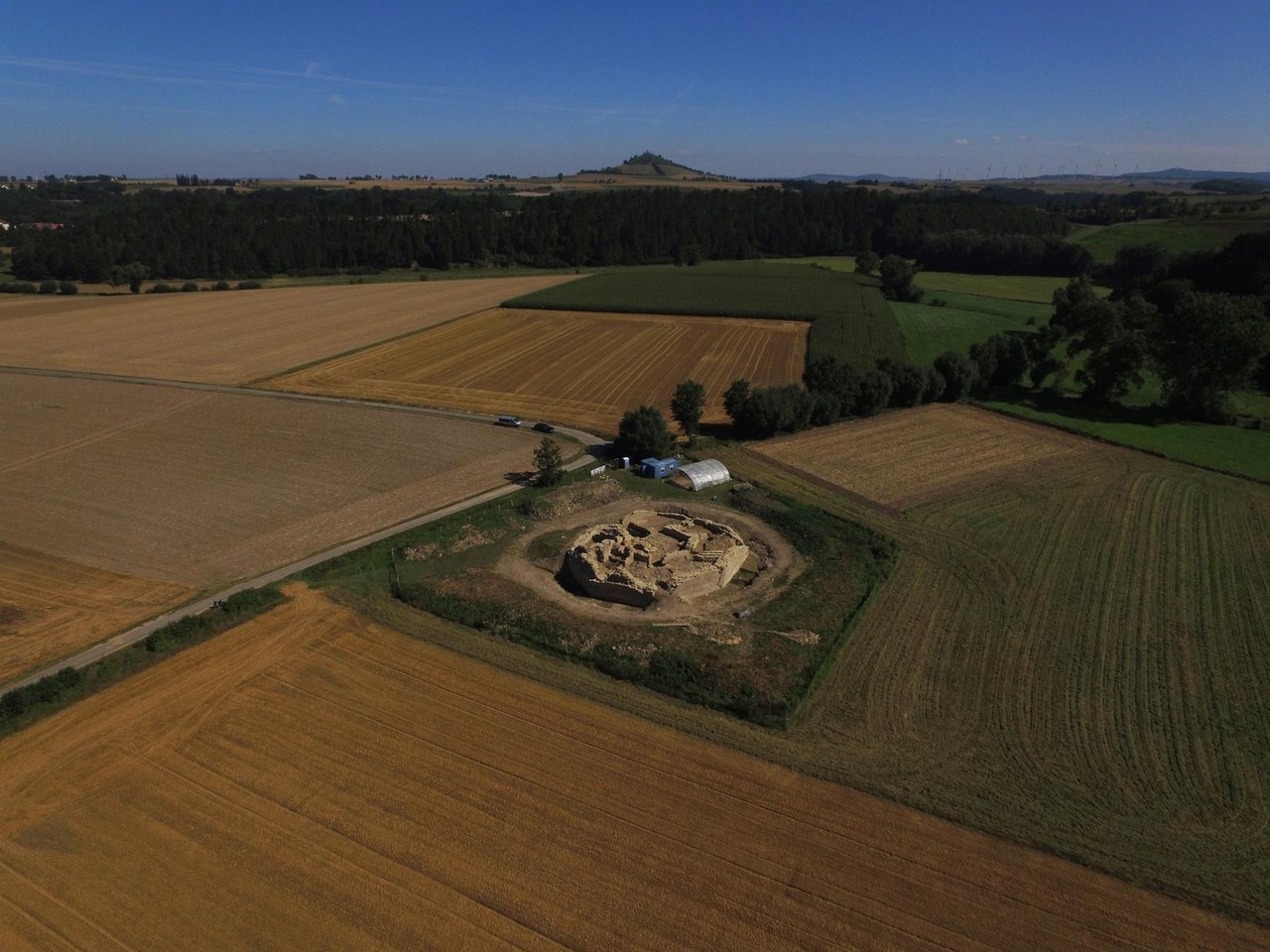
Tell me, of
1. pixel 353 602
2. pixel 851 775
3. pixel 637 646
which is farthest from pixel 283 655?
pixel 851 775

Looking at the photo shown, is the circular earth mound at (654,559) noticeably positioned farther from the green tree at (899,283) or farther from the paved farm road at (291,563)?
the green tree at (899,283)

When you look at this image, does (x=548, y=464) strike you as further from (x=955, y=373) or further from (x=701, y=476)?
(x=955, y=373)

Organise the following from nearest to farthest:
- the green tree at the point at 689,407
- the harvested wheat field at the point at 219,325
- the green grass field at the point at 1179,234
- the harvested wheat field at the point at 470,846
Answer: the harvested wheat field at the point at 470,846 < the green tree at the point at 689,407 < the harvested wheat field at the point at 219,325 < the green grass field at the point at 1179,234

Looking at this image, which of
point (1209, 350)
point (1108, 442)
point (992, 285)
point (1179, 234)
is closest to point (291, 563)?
point (1108, 442)

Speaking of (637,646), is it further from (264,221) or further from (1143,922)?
(264,221)

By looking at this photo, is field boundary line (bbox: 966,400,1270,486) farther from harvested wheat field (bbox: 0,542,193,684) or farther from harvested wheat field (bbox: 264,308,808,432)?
harvested wheat field (bbox: 0,542,193,684)

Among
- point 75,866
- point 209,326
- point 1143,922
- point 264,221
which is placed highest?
point 264,221

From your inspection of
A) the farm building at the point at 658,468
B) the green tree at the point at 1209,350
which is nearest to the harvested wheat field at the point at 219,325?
the farm building at the point at 658,468

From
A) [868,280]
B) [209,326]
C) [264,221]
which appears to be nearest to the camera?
[209,326]
